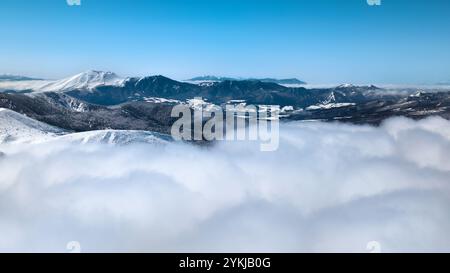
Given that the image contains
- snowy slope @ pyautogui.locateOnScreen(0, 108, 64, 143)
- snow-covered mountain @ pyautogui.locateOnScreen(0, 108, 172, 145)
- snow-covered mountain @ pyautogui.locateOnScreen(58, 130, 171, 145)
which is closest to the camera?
snow-covered mountain @ pyautogui.locateOnScreen(58, 130, 171, 145)

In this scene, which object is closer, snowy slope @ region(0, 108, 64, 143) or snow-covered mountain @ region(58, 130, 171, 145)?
snow-covered mountain @ region(58, 130, 171, 145)

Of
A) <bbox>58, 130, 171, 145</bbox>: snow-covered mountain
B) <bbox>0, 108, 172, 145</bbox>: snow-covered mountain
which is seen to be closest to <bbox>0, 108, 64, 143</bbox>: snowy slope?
<bbox>0, 108, 172, 145</bbox>: snow-covered mountain

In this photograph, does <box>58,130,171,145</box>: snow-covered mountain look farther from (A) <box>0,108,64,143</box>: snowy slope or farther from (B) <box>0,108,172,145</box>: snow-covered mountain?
(A) <box>0,108,64,143</box>: snowy slope

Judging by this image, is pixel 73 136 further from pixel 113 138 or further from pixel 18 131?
pixel 18 131

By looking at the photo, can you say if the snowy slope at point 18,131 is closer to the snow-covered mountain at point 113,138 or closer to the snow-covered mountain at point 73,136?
the snow-covered mountain at point 73,136

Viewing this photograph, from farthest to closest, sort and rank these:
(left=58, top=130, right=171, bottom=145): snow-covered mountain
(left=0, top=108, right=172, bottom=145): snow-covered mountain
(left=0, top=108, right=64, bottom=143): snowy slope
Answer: (left=0, top=108, right=64, bottom=143): snowy slope
(left=0, top=108, right=172, bottom=145): snow-covered mountain
(left=58, top=130, right=171, bottom=145): snow-covered mountain

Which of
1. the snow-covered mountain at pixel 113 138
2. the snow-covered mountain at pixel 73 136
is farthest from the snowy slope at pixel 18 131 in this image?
the snow-covered mountain at pixel 113 138

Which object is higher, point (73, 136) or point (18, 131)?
point (18, 131)

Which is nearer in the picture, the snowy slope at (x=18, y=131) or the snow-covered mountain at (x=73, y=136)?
the snow-covered mountain at (x=73, y=136)

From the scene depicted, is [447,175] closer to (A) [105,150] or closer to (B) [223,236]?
(B) [223,236]

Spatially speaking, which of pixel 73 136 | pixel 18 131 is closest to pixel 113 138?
pixel 73 136

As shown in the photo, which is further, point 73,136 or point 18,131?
point 18,131
